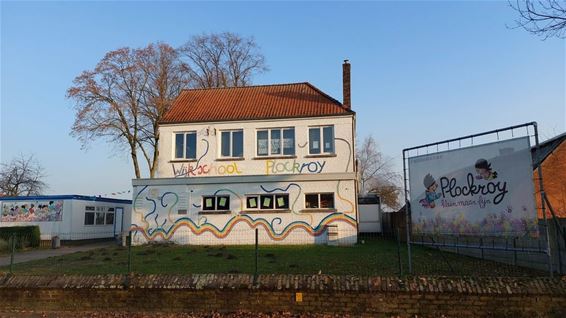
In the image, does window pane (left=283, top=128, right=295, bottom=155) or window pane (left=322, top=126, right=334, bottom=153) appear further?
window pane (left=283, top=128, right=295, bottom=155)

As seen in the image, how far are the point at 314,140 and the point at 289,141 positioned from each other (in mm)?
1284

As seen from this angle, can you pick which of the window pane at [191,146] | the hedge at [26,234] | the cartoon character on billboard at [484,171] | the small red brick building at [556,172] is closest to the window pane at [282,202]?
the window pane at [191,146]

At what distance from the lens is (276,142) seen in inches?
869

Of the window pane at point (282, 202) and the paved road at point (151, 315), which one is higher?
the window pane at point (282, 202)

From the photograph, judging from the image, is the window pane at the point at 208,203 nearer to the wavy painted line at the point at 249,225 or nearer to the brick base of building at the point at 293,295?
Result: the wavy painted line at the point at 249,225

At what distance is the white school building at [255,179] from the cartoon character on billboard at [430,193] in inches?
413

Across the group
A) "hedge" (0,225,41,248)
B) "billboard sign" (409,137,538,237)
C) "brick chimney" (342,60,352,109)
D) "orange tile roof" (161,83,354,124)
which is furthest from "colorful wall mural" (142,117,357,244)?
"billboard sign" (409,137,538,237)

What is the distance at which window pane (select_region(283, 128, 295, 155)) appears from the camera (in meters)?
21.8

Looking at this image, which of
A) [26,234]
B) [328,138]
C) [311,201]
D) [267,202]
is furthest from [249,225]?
[26,234]

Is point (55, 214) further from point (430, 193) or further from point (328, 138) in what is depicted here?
point (430, 193)

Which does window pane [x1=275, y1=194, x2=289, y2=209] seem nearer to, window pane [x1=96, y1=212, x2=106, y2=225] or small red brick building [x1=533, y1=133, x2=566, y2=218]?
small red brick building [x1=533, y1=133, x2=566, y2=218]

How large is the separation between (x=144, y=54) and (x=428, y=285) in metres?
34.6

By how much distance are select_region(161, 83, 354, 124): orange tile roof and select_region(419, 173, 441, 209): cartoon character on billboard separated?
1202 centimetres

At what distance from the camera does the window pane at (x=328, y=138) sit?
70.7 feet
